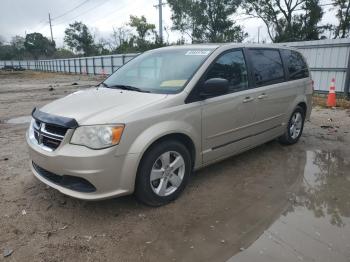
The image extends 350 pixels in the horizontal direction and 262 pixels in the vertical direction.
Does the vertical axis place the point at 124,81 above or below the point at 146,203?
above

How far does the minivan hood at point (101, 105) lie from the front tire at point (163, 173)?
0.50 meters

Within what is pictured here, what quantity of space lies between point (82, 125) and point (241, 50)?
260 cm

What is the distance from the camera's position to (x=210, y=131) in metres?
4.03

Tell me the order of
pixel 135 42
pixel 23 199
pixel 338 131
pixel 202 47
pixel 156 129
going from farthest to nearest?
1. pixel 135 42
2. pixel 338 131
3. pixel 202 47
4. pixel 23 199
5. pixel 156 129

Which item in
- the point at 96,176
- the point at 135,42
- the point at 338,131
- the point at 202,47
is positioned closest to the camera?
the point at 96,176

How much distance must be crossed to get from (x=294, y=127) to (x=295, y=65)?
3.61 feet

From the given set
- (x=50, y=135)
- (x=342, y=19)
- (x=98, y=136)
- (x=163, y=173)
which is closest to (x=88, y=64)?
(x=342, y=19)

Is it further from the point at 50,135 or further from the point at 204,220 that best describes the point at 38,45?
the point at 204,220

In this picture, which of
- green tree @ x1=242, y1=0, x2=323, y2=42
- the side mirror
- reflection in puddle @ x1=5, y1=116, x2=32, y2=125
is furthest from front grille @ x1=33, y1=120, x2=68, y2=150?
green tree @ x1=242, y1=0, x2=323, y2=42

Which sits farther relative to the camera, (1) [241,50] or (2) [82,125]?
(1) [241,50]

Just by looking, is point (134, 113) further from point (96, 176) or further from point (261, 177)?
point (261, 177)

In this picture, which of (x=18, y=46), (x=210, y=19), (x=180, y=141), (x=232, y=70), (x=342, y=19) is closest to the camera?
(x=180, y=141)

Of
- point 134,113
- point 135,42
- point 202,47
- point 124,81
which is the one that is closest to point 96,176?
point 134,113

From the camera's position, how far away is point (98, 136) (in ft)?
10.3
